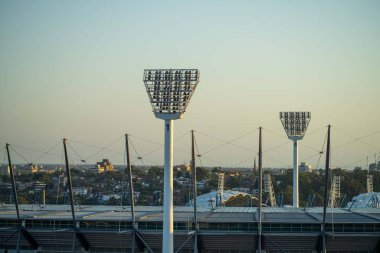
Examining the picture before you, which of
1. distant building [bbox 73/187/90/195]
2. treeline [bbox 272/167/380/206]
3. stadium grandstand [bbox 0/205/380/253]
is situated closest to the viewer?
stadium grandstand [bbox 0/205/380/253]

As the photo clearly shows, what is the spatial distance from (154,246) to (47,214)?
38.4ft

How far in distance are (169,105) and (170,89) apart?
1299 mm

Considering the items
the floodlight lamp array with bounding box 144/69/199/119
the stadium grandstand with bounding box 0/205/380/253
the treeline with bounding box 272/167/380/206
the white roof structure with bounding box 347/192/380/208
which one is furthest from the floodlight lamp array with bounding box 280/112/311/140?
the treeline with bounding box 272/167/380/206

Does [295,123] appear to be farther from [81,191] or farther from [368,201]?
[81,191]

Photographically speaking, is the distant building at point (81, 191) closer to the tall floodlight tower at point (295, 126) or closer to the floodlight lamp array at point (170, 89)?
the tall floodlight tower at point (295, 126)

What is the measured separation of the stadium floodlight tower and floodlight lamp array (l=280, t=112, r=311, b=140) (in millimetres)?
38195

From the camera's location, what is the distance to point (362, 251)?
184 feet

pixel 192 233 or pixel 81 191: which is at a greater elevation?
pixel 192 233

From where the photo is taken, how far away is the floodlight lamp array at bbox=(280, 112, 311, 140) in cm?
8512

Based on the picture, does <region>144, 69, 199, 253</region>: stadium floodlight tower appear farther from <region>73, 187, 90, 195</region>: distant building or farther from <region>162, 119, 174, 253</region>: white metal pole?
<region>73, 187, 90, 195</region>: distant building

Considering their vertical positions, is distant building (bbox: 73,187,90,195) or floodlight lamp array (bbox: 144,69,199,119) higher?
floodlight lamp array (bbox: 144,69,199,119)

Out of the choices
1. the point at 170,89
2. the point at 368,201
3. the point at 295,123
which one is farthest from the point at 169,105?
the point at 368,201

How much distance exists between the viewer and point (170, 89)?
161 feet

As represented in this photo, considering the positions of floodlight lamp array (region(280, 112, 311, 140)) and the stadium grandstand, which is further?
floodlight lamp array (region(280, 112, 311, 140))
